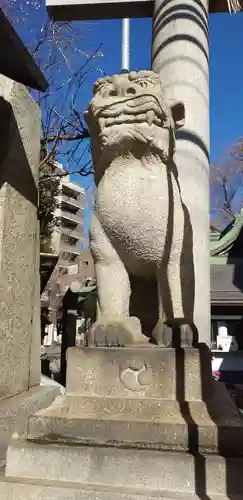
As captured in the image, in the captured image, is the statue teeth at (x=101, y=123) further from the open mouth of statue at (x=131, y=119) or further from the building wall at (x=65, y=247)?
the building wall at (x=65, y=247)

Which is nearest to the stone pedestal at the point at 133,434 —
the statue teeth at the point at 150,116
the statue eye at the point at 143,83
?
the statue teeth at the point at 150,116

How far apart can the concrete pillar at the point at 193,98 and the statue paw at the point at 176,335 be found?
1.65 metres

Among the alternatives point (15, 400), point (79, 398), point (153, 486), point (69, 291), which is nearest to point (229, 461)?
point (153, 486)

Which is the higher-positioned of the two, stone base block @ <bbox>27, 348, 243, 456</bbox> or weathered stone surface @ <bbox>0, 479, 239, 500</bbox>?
stone base block @ <bbox>27, 348, 243, 456</bbox>

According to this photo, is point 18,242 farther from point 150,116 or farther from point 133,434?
point 133,434

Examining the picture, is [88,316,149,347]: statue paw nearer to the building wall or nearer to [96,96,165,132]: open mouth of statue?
[96,96,165,132]: open mouth of statue

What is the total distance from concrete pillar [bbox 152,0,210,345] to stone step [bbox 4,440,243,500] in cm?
217

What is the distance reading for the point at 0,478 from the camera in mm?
2037

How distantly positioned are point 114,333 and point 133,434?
53cm

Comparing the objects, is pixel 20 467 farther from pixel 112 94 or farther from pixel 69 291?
pixel 69 291

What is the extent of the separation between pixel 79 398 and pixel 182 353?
584mm

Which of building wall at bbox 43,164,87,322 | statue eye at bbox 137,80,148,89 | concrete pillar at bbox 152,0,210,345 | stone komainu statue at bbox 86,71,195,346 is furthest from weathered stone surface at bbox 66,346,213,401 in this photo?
building wall at bbox 43,164,87,322

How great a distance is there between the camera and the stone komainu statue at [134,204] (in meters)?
2.51

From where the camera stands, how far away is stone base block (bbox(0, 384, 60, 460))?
7.69ft
